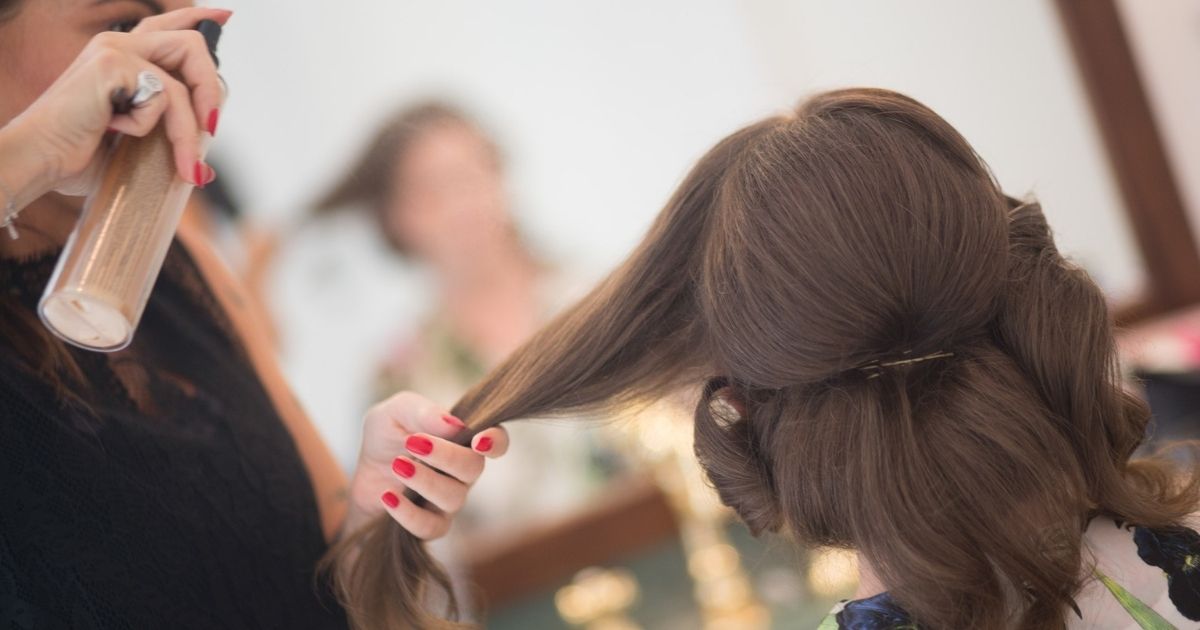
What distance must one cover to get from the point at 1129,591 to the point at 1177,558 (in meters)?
0.05

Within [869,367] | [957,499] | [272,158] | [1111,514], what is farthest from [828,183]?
[272,158]

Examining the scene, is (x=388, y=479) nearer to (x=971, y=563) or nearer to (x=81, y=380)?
(x=81, y=380)

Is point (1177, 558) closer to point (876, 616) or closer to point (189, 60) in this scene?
point (876, 616)

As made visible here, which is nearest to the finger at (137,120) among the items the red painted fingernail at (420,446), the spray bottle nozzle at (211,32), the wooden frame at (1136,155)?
the spray bottle nozzle at (211,32)

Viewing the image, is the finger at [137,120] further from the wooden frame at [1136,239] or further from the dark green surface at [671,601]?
the dark green surface at [671,601]

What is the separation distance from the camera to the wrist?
722mm

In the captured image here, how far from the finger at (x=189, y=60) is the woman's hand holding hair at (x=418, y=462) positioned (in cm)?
34

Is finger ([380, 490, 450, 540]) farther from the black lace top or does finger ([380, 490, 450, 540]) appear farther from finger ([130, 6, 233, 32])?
finger ([130, 6, 233, 32])

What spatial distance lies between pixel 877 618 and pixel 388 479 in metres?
0.53

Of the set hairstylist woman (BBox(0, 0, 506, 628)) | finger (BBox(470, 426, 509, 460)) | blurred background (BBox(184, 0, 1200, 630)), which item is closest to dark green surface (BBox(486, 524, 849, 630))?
blurred background (BBox(184, 0, 1200, 630))

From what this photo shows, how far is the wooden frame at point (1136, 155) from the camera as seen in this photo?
2092 millimetres

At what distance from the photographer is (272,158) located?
165 centimetres

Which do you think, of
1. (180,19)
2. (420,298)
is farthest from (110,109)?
(420,298)

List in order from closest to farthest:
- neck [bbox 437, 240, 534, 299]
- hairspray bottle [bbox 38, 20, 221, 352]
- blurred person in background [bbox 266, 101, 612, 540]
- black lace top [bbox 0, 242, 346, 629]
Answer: hairspray bottle [bbox 38, 20, 221, 352], black lace top [bbox 0, 242, 346, 629], blurred person in background [bbox 266, 101, 612, 540], neck [bbox 437, 240, 534, 299]
